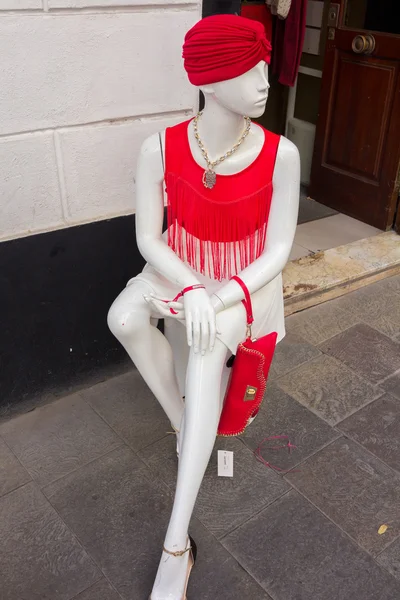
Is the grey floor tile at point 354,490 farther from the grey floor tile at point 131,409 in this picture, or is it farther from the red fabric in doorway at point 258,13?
the red fabric in doorway at point 258,13

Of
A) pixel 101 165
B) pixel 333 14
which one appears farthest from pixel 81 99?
pixel 333 14

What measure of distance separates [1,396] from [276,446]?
4.16ft

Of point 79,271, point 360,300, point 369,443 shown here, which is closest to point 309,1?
point 360,300

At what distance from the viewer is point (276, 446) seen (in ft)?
8.40

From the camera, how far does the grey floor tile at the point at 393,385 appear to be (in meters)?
2.92

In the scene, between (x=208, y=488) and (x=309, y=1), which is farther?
(x=309, y=1)

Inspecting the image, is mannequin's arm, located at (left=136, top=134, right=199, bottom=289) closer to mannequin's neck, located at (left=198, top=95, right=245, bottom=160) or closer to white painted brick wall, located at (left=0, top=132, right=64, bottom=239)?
mannequin's neck, located at (left=198, top=95, right=245, bottom=160)

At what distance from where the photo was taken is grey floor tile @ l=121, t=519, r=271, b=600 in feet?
6.31

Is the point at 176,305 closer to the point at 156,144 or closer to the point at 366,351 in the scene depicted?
the point at 156,144

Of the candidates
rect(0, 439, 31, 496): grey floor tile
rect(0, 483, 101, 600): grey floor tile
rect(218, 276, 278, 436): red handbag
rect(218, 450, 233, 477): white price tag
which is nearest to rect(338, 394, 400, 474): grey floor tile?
rect(218, 450, 233, 477): white price tag

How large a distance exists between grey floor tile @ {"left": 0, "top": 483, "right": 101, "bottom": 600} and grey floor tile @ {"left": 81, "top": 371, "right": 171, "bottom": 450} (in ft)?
1.65

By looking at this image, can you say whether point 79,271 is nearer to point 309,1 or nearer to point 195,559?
point 195,559

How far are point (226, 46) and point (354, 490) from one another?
1742 millimetres

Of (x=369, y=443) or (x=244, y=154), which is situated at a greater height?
(x=244, y=154)
